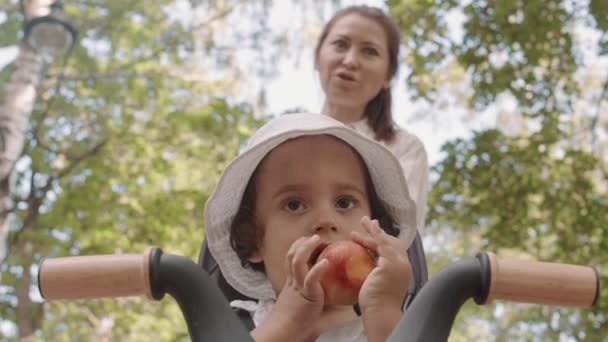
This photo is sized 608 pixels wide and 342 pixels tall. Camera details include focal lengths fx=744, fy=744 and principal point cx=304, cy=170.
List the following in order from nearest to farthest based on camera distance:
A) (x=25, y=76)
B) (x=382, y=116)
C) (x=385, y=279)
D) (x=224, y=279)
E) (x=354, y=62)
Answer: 1. (x=385, y=279)
2. (x=224, y=279)
3. (x=354, y=62)
4. (x=382, y=116)
5. (x=25, y=76)

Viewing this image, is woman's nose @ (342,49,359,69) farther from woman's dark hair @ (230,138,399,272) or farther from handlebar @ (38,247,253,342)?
handlebar @ (38,247,253,342)

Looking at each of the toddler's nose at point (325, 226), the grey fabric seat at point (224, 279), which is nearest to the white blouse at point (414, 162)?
the grey fabric seat at point (224, 279)

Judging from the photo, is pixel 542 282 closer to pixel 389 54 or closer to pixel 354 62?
pixel 354 62

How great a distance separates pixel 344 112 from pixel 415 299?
1.81 m

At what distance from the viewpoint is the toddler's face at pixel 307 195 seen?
4.56ft

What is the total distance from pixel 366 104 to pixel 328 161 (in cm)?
148

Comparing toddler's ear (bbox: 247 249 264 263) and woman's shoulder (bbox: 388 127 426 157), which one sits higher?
toddler's ear (bbox: 247 249 264 263)

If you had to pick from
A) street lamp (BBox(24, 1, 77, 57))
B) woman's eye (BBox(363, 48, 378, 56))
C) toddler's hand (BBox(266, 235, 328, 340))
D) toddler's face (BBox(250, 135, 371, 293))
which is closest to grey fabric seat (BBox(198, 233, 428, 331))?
toddler's face (BBox(250, 135, 371, 293))

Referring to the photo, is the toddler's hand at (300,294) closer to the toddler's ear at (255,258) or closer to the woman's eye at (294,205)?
the woman's eye at (294,205)

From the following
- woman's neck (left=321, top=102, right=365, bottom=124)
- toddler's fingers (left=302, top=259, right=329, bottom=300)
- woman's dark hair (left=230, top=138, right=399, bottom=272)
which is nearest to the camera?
toddler's fingers (left=302, top=259, right=329, bottom=300)

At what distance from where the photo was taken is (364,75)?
2.79 meters

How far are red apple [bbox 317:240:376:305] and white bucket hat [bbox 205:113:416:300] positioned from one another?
28 cm

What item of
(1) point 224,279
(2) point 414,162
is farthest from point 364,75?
(1) point 224,279

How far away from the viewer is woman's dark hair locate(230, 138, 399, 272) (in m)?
1.54
